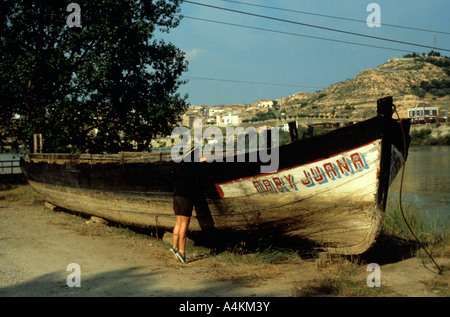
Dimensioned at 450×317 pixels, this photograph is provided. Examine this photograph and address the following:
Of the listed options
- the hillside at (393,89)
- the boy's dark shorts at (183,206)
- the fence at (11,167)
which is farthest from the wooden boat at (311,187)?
the hillside at (393,89)

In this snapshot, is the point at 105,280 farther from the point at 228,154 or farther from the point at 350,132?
the point at 350,132

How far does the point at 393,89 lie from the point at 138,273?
300 feet

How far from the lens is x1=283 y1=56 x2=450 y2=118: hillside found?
7750 cm

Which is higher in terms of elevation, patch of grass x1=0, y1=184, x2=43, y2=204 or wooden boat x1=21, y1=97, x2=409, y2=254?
wooden boat x1=21, y1=97, x2=409, y2=254

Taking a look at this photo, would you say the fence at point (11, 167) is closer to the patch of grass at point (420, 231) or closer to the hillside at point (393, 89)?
the patch of grass at point (420, 231)

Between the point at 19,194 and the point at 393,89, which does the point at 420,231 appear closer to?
the point at 19,194

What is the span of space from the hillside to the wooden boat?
6424cm

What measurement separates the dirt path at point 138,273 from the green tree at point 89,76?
5.82m

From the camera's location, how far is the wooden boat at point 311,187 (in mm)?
5348

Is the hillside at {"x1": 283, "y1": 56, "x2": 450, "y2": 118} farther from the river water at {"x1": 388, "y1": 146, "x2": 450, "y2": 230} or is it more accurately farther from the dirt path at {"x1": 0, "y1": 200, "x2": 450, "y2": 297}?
the dirt path at {"x1": 0, "y1": 200, "x2": 450, "y2": 297}

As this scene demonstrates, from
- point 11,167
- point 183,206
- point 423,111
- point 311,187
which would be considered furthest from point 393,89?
point 183,206

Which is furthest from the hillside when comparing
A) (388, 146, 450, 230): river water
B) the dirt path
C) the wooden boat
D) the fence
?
the dirt path

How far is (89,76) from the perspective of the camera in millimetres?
11766

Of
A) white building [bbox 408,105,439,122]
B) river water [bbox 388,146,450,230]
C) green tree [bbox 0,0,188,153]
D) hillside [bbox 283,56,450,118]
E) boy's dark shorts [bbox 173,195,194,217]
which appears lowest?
river water [bbox 388,146,450,230]
